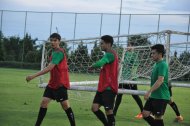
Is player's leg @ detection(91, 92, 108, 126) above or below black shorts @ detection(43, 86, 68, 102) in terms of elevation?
below

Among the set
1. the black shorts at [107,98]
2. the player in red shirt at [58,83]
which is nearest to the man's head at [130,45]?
the player in red shirt at [58,83]

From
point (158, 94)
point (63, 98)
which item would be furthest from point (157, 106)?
point (63, 98)

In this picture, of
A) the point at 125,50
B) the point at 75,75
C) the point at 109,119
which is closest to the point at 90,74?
the point at 75,75

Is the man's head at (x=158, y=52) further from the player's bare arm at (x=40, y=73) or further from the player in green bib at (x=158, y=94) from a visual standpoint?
the player's bare arm at (x=40, y=73)

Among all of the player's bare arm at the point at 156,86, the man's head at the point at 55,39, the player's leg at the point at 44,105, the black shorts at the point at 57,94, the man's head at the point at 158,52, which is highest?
the man's head at the point at 55,39

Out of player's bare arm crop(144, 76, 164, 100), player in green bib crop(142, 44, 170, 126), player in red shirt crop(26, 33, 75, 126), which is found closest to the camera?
player's bare arm crop(144, 76, 164, 100)

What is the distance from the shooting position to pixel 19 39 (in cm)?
4516

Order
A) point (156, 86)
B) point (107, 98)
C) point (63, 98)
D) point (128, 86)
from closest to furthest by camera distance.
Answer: point (156, 86)
point (107, 98)
point (63, 98)
point (128, 86)

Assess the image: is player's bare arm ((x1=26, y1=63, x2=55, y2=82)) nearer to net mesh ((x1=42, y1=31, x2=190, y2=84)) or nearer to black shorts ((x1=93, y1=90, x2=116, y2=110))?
black shorts ((x1=93, y1=90, x2=116, y2=110))

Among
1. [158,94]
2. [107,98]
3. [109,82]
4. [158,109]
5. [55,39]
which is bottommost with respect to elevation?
[158,109]

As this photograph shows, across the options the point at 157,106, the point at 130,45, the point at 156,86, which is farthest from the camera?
the point at 130,45

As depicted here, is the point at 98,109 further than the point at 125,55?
No

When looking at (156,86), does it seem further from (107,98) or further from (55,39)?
(55,39)

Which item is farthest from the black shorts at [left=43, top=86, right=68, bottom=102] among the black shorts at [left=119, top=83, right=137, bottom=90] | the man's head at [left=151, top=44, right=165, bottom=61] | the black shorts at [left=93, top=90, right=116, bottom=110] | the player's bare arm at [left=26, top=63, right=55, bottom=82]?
the black shorts at [left=119, top=83, right=137, bottom=90]
